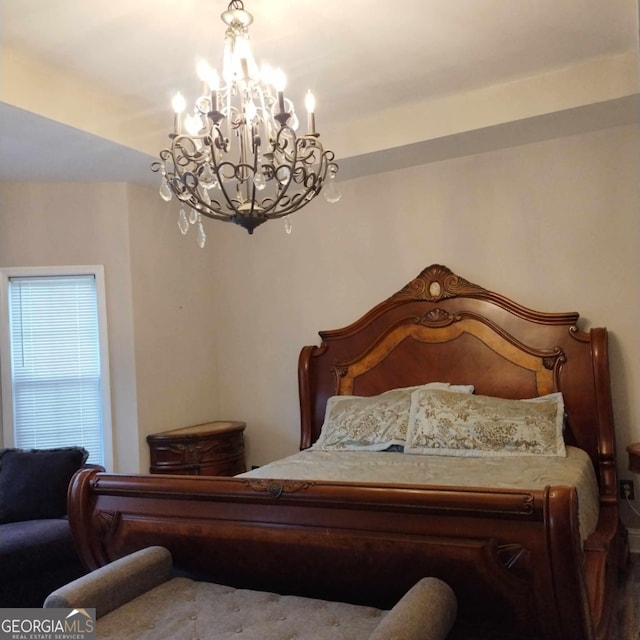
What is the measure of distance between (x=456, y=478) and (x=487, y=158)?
7.00ft

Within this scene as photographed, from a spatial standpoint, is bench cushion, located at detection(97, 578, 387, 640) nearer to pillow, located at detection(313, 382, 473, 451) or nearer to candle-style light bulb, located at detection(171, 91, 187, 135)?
pillow, located at detection(313, 382, 473, 451)

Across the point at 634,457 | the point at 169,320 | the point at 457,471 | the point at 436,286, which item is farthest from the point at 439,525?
the point at 169,320

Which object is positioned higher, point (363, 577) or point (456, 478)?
point (456, 478)

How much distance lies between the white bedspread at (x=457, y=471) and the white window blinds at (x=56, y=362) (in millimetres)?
1579

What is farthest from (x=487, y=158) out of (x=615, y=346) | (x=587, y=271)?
(x=615, y=346)

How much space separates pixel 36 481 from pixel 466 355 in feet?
8.45

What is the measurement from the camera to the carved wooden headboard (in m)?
3.39

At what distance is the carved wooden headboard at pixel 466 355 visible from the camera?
3389mm

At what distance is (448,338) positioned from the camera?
380cm

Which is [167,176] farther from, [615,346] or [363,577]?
[615,346]

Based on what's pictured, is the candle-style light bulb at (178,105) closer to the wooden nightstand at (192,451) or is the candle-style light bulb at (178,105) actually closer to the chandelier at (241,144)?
the chandelier at (241,144)

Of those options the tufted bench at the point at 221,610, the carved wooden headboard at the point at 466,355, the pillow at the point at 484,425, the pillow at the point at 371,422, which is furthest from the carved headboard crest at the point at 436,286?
the tufted bench at the point at 221,610

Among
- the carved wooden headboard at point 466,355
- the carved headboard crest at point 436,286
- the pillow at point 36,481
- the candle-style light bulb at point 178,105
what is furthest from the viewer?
the carved headboard crest at point 436,286

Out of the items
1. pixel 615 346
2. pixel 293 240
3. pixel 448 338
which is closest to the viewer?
pixel 615 346
